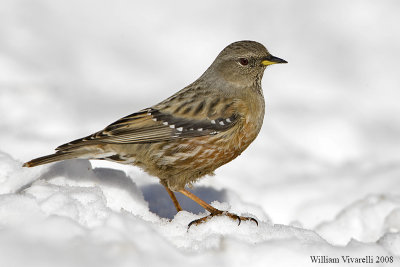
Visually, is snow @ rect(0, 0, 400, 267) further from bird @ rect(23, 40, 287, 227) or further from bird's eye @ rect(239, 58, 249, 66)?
bird's eye @ rect(239, 58, 249, 66)

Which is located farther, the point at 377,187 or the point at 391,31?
the point at 391,31

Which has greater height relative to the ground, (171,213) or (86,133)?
(86,133)

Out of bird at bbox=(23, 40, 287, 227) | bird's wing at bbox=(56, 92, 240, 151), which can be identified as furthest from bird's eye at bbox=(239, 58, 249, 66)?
bird's wing at bbox=(56, 92, 240, 151)

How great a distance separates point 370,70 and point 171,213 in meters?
5.97

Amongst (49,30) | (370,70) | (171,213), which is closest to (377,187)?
(171,213)

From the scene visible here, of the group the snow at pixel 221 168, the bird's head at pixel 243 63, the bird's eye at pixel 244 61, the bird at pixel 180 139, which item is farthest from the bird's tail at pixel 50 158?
the bird's eye at pixel 244 61

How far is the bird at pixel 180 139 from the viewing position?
5.89 meters

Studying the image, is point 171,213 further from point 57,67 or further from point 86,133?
point 57,67

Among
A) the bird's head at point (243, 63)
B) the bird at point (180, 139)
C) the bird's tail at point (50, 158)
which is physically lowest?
the bird's tail at point (50, 158)

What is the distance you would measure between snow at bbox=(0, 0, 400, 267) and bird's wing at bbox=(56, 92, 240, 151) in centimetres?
36

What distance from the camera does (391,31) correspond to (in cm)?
1180

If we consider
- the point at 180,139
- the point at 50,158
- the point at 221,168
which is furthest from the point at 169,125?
the point at 221,168

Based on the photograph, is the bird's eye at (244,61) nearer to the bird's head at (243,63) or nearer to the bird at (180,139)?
the bird's head at (243,63)

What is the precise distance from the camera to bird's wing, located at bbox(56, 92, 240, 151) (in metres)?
5.94
